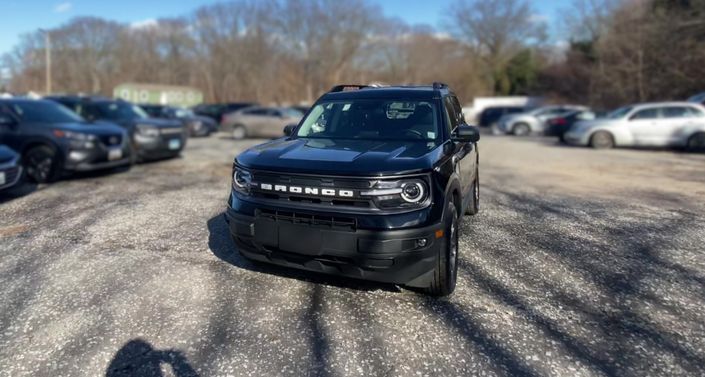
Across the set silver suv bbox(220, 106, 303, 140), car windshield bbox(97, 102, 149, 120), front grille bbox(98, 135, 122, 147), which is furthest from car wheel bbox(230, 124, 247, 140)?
front grille bbox(98, 135, 122, 147)

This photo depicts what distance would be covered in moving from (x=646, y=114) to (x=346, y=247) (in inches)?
582

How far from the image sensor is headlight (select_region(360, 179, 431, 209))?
3275mm

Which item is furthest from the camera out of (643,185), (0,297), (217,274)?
(643,185)

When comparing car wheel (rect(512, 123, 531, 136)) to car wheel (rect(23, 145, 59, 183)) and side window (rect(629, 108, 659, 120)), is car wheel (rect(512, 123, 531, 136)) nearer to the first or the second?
side window (rect(629, 108, 659, 120))

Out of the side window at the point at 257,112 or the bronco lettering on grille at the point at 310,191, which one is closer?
the bronco lettering on grille at the point at 310,191

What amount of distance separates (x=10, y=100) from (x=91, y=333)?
7672 millimetres

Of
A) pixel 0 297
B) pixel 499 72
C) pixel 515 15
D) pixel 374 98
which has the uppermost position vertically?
pixel 515 15

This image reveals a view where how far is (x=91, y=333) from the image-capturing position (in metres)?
3.22

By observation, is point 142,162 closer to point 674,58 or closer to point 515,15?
point 674,58

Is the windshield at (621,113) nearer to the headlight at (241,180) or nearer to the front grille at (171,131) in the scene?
the front grille at (171,131)

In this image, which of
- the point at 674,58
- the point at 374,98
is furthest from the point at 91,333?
the point at 674,58

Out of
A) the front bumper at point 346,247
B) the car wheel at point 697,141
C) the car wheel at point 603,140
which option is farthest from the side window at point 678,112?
the front bumper at point 346,247

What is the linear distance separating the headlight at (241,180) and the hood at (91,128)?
19.9ft

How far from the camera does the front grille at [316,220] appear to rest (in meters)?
3.27
